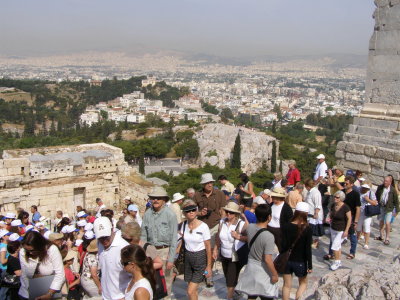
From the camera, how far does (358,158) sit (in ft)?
29.8

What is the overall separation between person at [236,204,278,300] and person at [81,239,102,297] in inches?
64.9

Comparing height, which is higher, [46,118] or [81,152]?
[81,152]

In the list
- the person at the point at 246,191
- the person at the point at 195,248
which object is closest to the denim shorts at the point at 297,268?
the person at the point at 195,248

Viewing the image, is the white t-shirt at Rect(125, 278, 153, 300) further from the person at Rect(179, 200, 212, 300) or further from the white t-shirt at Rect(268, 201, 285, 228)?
the white t-shirt at Rect(268, 201, 285, 228)

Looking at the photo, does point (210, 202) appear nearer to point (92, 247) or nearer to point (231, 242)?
point (231, 242)

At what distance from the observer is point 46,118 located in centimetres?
9544

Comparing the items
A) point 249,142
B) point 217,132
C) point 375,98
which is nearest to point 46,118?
point 217,132

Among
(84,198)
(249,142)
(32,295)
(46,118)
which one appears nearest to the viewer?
(32,295)

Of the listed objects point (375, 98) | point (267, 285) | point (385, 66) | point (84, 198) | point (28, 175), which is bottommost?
point (84, 198)

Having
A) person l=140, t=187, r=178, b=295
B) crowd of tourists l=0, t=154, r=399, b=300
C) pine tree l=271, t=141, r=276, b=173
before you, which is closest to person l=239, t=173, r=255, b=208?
crowd of tourists l=0, t=154, r=399, b=300

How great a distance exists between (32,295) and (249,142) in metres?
62.7

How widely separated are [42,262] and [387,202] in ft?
17.5

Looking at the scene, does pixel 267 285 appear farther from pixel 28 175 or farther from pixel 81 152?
pixel 81 152

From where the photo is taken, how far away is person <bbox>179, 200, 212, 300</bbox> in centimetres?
468
